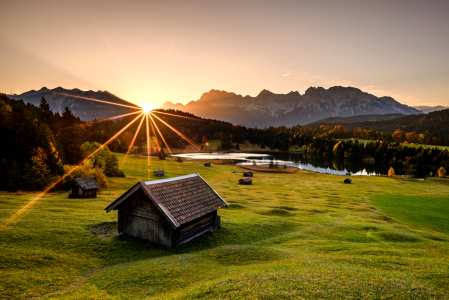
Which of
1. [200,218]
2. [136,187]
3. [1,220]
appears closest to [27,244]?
[1,220]

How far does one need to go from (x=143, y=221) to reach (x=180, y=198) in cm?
397

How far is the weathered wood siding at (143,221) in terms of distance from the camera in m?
19.5

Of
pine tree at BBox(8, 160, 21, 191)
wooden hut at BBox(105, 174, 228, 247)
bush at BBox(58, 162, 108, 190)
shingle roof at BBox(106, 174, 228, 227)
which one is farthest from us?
bush at BBox(58, 162, 108, 190)

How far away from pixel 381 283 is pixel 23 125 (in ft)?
213

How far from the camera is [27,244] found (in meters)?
16.9

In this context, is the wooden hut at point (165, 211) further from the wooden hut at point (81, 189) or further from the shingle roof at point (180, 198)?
the wooden hut at point (81, 189)

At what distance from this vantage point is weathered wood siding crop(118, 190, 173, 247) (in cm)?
1953

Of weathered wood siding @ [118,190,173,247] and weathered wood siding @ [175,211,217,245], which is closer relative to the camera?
weathered wood siding @ [118,190,173,247]

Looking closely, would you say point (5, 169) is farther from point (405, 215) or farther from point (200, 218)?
point (405, 215)

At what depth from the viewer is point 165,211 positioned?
18.4 meters

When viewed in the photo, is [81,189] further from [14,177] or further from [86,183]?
[14,177]

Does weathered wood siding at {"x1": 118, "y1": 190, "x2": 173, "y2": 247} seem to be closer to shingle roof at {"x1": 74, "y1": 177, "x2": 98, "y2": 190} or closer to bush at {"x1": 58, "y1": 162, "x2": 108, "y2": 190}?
shingle roof at {"x1": 74, "y1": 177, "x2": 98, "y2": 190}

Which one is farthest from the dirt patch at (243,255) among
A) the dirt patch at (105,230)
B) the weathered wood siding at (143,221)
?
the dirt patch at (105,230)

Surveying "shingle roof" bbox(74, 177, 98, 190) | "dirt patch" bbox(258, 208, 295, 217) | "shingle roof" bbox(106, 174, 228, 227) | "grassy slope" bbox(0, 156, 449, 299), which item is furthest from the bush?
"dirt patch" bbox(258, 208, 295, 217)
